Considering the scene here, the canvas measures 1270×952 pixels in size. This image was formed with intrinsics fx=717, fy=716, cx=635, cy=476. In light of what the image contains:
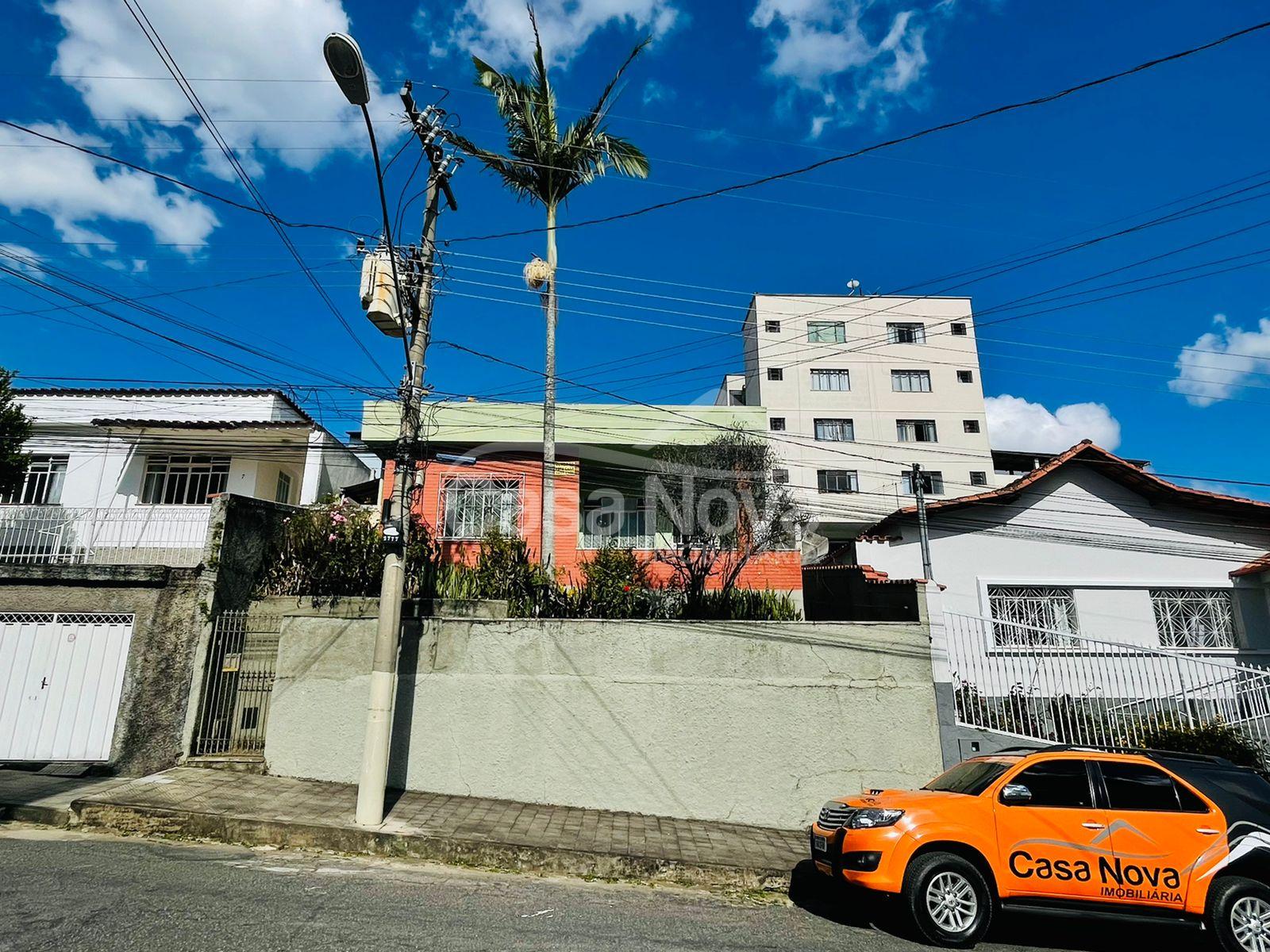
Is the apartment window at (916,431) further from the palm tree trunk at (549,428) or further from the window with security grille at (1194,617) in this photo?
the palm tree trunk at (549,428)

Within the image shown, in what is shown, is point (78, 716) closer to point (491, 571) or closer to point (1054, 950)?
point (491, 571)

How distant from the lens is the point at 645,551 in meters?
15.9

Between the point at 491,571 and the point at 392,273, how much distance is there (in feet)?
14.6

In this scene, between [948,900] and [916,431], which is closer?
[948,900]

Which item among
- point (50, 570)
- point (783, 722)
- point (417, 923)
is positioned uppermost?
point (50, 570)

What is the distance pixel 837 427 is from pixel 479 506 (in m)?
21.8


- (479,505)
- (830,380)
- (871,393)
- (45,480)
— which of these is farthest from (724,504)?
(871,393)

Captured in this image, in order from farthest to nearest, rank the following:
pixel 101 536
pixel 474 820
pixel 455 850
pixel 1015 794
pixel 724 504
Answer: pixel 724 504
pixel 101 536
pixel 474 820
pixel 455 850
pixel 1015 794

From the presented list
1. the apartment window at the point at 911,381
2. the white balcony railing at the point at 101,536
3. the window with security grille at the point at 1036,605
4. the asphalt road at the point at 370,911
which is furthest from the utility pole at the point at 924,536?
the apartment window at the point at 911,381

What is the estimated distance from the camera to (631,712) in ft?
30.4

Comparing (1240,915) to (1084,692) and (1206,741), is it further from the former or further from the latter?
(1206,741)

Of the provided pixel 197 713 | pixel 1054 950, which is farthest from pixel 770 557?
pixel 197 713

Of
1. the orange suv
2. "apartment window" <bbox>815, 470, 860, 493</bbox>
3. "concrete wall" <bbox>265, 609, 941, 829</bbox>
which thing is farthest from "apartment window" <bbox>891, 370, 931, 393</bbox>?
the orange suv

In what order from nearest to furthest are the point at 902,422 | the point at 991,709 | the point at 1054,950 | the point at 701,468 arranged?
the point at 1054,950 → the point at 991,709 → the point at 701,468 → the point at 902,422
